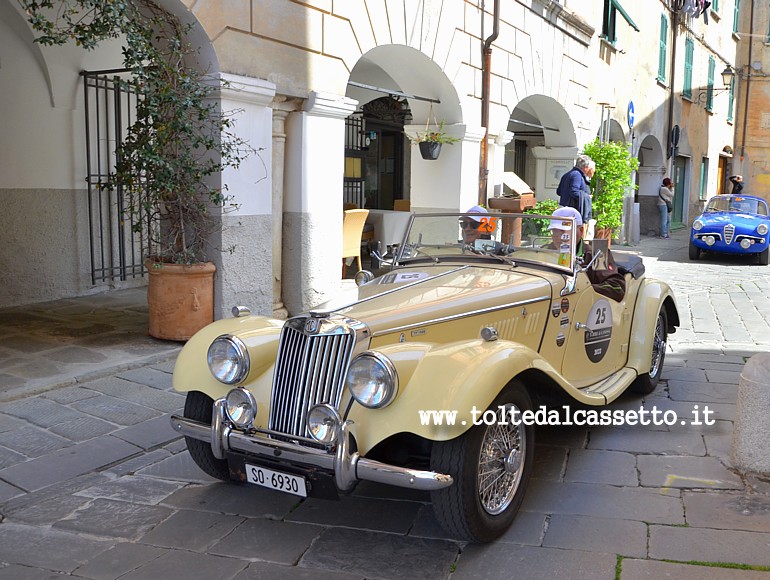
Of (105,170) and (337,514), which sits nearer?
(337,514)

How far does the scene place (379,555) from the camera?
125 inches

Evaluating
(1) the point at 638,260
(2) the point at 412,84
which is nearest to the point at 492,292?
(1) the point at 638,260

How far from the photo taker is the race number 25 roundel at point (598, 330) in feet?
15.3

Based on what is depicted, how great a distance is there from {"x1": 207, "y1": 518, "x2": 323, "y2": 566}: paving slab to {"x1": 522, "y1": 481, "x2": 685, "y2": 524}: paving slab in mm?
1055

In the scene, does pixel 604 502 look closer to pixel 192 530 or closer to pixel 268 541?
pixel 268 541

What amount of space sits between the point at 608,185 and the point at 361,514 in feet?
37.3

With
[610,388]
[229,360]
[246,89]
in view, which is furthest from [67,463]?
[246,89]

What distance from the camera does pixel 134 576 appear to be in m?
3.00

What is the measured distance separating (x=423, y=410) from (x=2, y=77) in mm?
6562

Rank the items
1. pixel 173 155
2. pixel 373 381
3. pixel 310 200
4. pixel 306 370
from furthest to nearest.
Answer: pixel 310 200
pixel 173 155
pixel 306 370
pixel 373 381

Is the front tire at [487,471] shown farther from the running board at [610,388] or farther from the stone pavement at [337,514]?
the running board at [610,388]

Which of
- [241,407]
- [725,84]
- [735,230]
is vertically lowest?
[241,407]

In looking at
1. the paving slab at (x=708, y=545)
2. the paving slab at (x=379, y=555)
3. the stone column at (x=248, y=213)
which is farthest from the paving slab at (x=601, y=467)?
the stone column at (x=248, y=213)

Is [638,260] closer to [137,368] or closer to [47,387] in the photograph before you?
[137,368]
